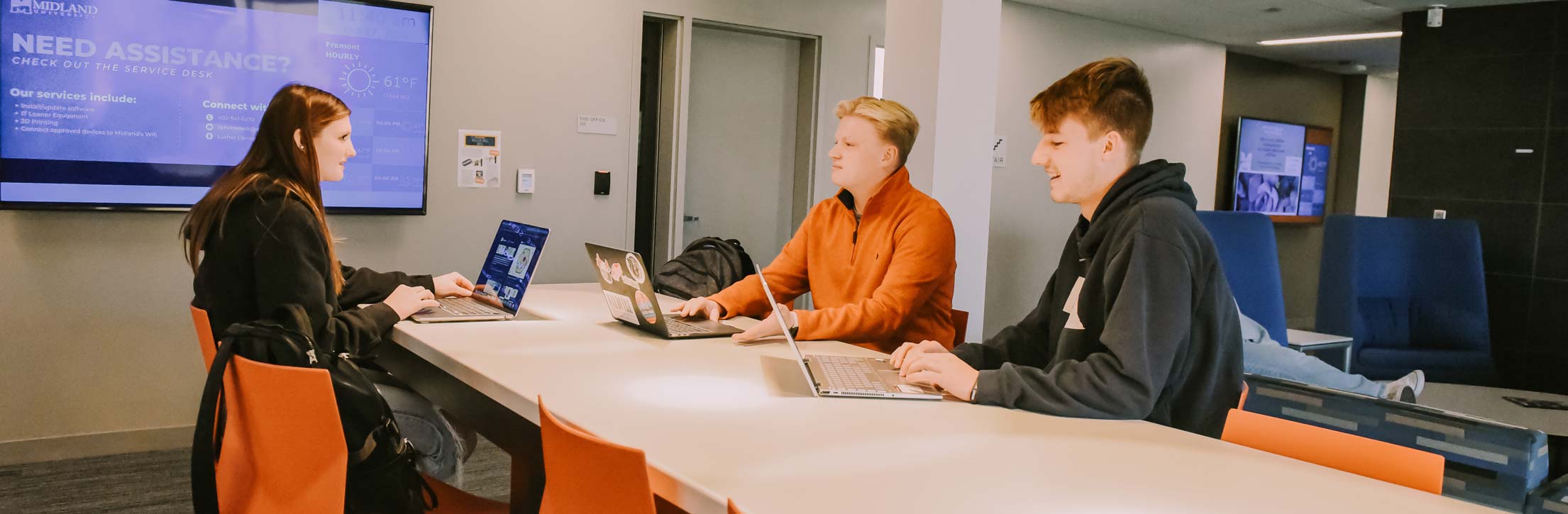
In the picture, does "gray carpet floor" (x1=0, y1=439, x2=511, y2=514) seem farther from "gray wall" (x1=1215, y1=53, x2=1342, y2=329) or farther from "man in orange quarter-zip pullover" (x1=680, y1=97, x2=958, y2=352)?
"gray wall" (x1=1215, y1=53, x2=1342, y2=329)

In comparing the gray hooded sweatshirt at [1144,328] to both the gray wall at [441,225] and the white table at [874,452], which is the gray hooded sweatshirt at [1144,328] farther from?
the gray wall at [441,225]

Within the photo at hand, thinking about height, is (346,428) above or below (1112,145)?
below

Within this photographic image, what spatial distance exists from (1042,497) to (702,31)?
429cm

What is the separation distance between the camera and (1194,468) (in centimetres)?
139

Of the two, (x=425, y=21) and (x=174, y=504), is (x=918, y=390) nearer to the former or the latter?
(x=174, y=504)

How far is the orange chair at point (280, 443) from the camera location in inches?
66.1

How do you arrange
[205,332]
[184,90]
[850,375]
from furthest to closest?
[184,90] → [205,332] → [850,375]

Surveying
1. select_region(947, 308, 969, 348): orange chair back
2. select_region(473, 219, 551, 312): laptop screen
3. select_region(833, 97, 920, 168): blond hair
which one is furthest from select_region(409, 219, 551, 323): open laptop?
select_region(947, 308, 969, 348): orange chair back

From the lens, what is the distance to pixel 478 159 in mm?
4426

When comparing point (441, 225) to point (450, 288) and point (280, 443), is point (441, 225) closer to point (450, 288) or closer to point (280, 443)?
point (450, 288)

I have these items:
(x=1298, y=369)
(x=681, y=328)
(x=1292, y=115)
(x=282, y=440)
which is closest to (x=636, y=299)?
(x=681, y=328)

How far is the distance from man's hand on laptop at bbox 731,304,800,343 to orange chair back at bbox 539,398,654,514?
3.04 ft

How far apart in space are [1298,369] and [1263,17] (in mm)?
3925

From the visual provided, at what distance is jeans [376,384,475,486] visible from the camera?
230cm
